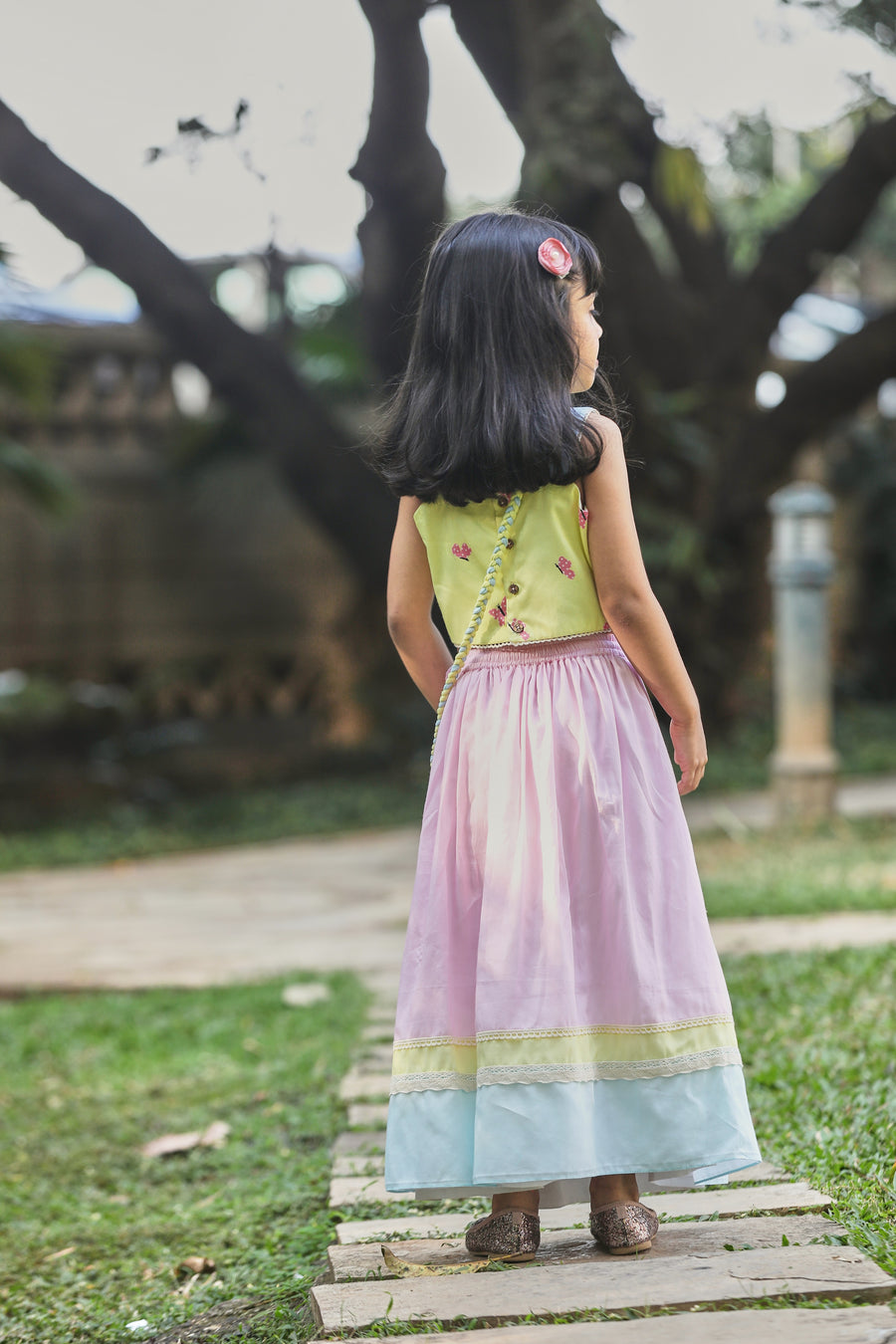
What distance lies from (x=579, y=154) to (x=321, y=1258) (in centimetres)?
495

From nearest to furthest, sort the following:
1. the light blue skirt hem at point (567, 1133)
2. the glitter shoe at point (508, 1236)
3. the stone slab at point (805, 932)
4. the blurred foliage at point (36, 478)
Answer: the light blue skirt hem at point (567, 1133), the glitter shoe at point (508, 1236), the stone slab at point (805, 932), the blurred foliage at point (36, 478)

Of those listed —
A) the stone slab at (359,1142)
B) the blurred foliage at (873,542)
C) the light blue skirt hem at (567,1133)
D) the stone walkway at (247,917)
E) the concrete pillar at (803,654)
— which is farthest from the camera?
the blurred foliage at (873,542)

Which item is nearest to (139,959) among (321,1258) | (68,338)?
(321,1258)

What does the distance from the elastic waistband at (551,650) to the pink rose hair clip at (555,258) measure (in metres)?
0.52

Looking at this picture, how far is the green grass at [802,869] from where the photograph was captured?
4.86 metres

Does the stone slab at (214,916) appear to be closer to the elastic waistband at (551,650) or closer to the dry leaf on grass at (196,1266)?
the dry leaf on grass at (196,1266)

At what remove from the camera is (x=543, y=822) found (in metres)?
1.99

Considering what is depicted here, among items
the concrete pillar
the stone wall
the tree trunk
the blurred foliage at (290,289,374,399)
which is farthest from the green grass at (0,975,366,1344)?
the blurred foliage at (290,289,374,399)

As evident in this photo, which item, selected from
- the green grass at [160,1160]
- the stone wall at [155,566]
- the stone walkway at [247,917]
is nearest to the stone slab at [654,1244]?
→ the green grass at [160,1160]

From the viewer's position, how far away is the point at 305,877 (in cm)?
656

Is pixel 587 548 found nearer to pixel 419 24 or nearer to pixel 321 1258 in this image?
pixel 321 1258

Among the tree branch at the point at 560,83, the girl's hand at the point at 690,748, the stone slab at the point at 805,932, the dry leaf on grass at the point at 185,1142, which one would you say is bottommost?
the dry leaf on grass at the point at 185,1142

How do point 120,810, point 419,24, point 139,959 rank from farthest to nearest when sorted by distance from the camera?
point 120,810 → point 139,959 → point 419,24

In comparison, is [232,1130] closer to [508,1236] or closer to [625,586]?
[508,1236]
